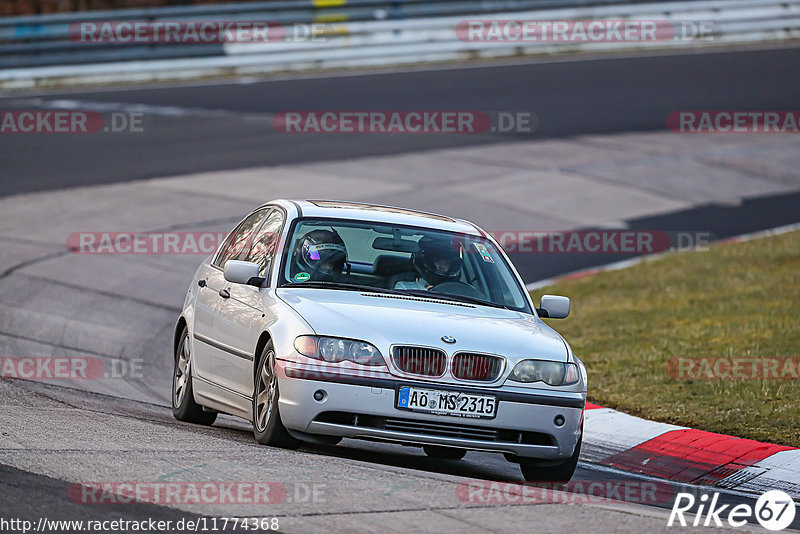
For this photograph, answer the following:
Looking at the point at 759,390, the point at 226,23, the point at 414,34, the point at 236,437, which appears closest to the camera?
the point at 236,437

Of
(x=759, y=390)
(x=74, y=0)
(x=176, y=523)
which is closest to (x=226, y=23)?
(x=74, y=0)

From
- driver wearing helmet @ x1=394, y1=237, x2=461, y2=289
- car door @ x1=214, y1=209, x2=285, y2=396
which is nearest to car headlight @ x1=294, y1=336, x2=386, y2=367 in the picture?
car door @ x1=214, y1=209, x2=285, y2=396

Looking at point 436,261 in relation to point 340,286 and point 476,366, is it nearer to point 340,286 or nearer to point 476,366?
point 340,286

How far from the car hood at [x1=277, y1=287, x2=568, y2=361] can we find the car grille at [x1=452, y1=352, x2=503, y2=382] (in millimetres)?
45

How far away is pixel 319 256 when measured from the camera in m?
8.38

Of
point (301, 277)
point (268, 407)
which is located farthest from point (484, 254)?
point (268, 407)

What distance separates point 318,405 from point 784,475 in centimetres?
315

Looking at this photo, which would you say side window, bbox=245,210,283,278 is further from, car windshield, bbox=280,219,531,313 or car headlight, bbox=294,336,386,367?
car headlight, bbox=294,336,386,367

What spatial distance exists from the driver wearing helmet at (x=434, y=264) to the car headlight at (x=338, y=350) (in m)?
1.11

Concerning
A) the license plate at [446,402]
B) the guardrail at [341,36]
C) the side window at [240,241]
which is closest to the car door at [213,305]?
the side window at [240,241]

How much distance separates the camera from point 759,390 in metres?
10.4

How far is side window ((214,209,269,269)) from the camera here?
9.14m

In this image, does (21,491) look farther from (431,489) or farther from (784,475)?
(784,475)

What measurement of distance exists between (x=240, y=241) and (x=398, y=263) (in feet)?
4.50
